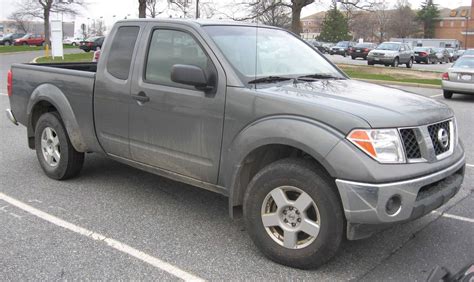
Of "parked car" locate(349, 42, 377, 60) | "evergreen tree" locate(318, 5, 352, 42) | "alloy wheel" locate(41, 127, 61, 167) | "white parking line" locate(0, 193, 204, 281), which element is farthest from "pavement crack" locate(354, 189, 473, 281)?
"evergreen tree" locate(318, 5, 352, 42)

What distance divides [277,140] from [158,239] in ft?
4.43

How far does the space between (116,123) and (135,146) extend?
0.34 m

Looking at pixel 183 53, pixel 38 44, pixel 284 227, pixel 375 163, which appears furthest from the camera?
pixel 38 44

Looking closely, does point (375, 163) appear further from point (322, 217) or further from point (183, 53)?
point (183, 53)

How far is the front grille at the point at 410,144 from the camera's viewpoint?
3.24 metres

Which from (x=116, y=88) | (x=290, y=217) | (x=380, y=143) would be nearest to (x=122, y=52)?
(x=116, y=88)

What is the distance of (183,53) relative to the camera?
14.0 feet

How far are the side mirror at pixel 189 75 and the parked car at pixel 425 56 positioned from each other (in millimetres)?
42699

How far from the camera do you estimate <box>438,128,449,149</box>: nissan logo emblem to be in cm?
352

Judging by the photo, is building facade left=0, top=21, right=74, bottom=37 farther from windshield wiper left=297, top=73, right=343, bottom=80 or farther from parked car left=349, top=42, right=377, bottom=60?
windshield wiper left=297, top=73, right=343, bottom=80

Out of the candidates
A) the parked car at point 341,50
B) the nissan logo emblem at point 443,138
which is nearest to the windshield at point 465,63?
the nissan logo emblem at point 443,138

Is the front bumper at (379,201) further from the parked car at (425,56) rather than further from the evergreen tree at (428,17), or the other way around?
the evergreen tree at (428,17)

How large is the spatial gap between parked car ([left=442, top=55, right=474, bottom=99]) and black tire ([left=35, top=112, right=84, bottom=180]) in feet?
40.3

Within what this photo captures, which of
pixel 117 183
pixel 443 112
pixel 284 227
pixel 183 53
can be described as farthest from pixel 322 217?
pixel 117 183
